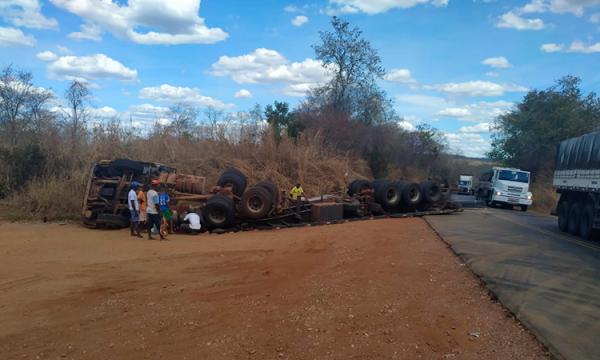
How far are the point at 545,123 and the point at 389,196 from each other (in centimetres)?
2724

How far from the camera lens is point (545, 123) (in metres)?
43.4

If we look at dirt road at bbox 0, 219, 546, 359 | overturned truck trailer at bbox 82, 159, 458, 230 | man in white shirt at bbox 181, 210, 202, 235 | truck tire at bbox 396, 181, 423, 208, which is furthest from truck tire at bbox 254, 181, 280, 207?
dirt road at bbox 0, 219, 546, 359

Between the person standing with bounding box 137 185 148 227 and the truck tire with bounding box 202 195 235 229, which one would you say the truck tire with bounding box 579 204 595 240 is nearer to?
the truck tire with bounding box 202 195 235 229

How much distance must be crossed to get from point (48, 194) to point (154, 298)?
15948 mm

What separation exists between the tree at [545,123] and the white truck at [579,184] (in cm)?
2516

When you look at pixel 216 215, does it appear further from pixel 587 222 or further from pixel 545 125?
pixel 545 125

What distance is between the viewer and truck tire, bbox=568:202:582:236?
56.5 ft

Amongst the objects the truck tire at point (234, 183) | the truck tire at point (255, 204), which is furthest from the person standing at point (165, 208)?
the truck tire at point (234, 183)

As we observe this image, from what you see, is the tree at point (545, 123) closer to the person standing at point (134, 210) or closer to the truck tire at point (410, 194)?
the truck tire at point (410, 194)

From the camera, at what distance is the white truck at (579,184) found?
52.3ft

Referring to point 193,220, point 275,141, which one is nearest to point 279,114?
point 275,141

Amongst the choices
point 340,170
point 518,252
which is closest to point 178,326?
point 518,252

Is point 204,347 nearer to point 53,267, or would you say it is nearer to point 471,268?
point 471,268

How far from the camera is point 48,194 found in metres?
21.9
